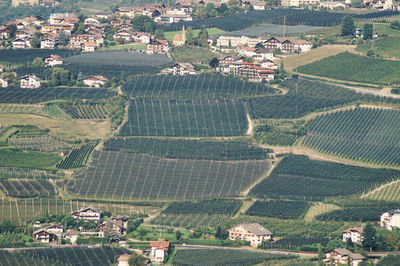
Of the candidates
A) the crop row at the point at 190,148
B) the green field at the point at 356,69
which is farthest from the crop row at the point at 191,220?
Answer: the green field at the point at 356,69

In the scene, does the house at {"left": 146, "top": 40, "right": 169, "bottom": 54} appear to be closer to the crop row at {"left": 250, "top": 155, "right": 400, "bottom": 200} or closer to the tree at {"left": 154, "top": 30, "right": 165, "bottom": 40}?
the tree at {"left": 154, "top": 30, "right": 165, "bottom": 40}

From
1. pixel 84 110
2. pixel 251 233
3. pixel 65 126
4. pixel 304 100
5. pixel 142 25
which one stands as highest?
pixel 142 25

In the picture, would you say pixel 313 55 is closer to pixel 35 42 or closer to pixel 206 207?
pixel 35 42

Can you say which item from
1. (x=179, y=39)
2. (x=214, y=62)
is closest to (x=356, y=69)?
(x=214, y=62)

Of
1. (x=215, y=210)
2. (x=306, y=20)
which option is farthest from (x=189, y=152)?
(x=306, y=20)

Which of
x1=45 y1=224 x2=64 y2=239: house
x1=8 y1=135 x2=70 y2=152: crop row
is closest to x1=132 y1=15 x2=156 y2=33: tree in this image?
x1=8 y1=135 x2=70 y2=152: crop row
